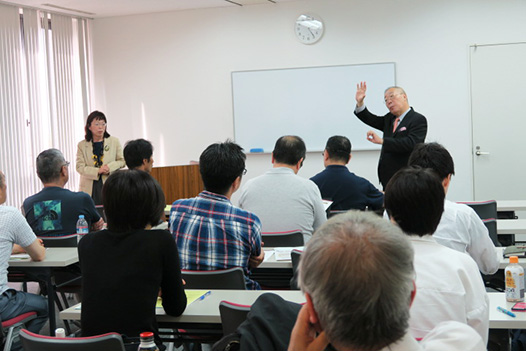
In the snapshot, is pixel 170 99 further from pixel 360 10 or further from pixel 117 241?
pixel 117 241

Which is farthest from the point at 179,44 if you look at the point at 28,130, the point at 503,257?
the point at 503,257

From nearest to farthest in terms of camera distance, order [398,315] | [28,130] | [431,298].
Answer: [398,315] → [431,298] → [28,130]

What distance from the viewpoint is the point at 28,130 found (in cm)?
778

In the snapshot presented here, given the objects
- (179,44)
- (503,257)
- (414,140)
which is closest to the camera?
(503,257)

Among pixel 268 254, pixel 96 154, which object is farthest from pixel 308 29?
pixel 268 254

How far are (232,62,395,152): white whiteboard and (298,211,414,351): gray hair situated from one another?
7097 mm

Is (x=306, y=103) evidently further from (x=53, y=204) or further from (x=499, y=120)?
(x=53, y=204)

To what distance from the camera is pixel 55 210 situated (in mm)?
4508

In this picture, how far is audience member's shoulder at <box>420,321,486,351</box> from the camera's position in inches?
53.3

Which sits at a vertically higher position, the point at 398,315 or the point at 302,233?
the point at 398,315

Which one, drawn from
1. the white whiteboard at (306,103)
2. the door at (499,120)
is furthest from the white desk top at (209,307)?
the door at (499,120)

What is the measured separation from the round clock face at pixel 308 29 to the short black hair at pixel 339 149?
356cm

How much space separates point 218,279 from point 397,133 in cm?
358

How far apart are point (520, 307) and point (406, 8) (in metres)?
6.20
